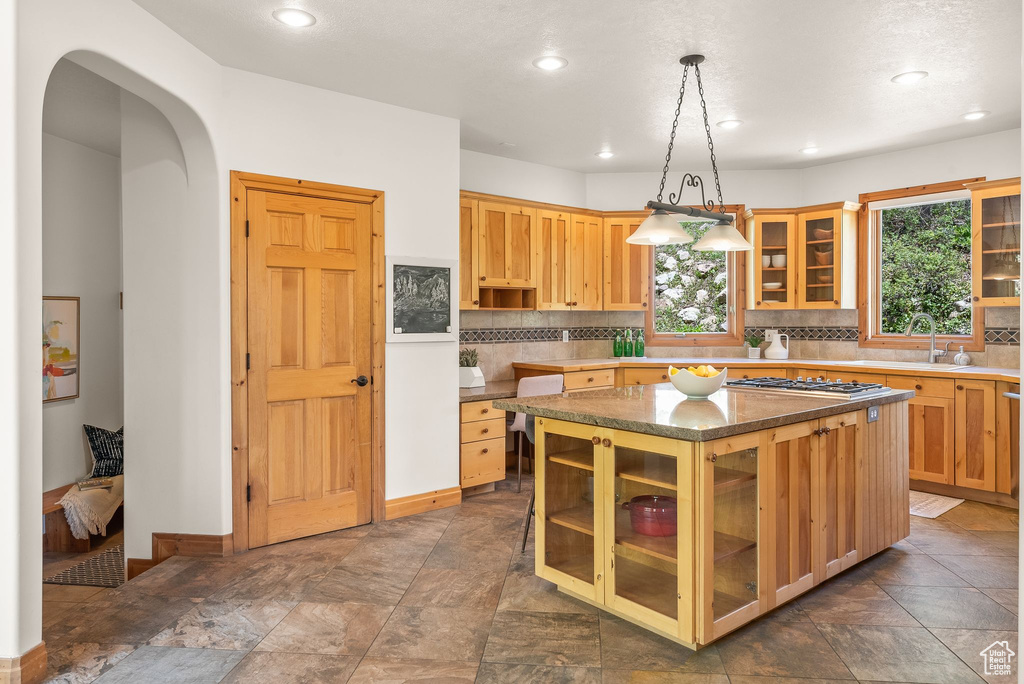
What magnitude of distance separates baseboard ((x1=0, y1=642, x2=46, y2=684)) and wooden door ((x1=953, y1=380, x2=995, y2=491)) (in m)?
5.36

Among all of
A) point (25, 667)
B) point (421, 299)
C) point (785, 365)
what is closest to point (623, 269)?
point (785, 365)

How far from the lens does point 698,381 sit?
3.17 meters

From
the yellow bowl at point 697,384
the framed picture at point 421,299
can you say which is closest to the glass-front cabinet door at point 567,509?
the yellow bowl at point 697,384

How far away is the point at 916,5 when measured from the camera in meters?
3.01

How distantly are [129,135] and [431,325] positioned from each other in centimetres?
205

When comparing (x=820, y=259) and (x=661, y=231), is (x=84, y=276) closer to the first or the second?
(x=661, y=231)

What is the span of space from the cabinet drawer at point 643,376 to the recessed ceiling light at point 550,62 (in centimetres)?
290

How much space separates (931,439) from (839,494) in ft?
7.38

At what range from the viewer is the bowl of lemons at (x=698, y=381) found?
3.18m

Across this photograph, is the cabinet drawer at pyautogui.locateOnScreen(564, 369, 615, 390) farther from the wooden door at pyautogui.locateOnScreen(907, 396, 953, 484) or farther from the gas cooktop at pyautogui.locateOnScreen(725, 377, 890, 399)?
the wooden door at pyautogui.locateOnScreen(907, 396, 953, 484)

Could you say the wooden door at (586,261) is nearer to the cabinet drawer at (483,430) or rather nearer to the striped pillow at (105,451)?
the cabinet drawer at (483,430)

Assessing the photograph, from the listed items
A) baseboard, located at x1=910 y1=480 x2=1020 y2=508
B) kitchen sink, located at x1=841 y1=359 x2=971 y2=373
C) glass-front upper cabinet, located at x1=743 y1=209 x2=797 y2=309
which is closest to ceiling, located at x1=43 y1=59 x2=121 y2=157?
glass-front upper cabinet, located at x1=743 y1=209 x2=797 y2=309

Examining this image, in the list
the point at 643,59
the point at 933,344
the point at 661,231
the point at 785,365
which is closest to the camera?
the point at 661,231

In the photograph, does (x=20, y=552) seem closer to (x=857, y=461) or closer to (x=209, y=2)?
(x=209, y=2)
